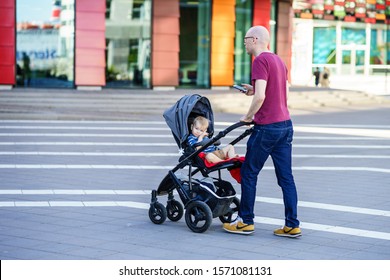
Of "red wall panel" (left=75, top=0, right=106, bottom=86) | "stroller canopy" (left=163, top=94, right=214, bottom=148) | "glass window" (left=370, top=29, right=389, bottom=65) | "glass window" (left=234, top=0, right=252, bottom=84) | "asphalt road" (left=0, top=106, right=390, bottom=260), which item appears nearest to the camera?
"asphalt road" (left=0, top=106, right=390, bottom=260)

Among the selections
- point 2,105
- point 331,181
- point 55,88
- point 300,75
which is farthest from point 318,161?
point 300,75

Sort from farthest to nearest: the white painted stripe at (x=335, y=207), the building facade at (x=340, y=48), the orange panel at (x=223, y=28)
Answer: the building facade at (x=340, y=48), the orange panel at (x=223, y=28), the white painted stripe at (x=335, y=207)

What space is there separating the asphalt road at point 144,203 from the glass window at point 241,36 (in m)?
15.0

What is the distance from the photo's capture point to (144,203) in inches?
384

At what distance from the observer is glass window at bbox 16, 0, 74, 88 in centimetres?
2852

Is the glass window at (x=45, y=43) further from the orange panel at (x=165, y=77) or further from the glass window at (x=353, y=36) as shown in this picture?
the glass window at (x=353, y=36)

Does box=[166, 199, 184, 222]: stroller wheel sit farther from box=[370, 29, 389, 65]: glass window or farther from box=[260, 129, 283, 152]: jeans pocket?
box=[370, 29, 389, 65]: glass window

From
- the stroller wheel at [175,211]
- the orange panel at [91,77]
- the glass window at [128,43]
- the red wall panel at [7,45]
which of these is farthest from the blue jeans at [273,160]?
the glass window at [128,43]

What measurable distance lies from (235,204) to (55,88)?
21087 millimetres

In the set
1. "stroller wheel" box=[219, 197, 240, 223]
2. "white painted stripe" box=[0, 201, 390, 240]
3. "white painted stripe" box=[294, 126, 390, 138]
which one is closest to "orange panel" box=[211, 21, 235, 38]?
"white painted stripe" box=[294, 126, 390, 138]

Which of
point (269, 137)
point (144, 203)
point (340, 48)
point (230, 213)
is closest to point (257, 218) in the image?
point (230, 213)

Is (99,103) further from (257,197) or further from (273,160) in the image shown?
(273,160)

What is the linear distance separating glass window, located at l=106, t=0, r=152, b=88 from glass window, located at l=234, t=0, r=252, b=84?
14.3 ft

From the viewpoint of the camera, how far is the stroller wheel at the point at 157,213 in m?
8.49
